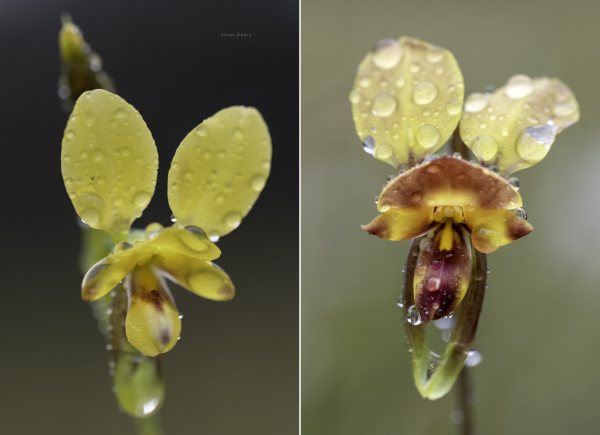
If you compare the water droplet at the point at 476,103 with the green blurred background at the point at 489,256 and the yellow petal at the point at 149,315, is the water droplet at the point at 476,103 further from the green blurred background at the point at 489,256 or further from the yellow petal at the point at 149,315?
the green blurred background at the point at 489,256

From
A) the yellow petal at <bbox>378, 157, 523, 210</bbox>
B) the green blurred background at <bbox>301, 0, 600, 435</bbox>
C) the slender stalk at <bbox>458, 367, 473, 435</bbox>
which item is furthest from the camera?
the green blurred background at <bbox>301, 0, 600, 435</bbox>

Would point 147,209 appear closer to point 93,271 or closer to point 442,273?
point 93,271

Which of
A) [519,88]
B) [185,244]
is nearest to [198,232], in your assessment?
[185,244]

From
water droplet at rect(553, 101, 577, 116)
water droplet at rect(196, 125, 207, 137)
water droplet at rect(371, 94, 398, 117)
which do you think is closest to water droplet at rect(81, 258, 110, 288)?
water droplet at rect(196, 125, 207, 137)

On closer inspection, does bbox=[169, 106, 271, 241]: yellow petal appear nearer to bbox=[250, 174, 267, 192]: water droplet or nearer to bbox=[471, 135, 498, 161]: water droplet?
bbox=[250, 174, 267, 192]: water droplet

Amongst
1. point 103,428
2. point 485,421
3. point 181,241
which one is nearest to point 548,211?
point 485,421

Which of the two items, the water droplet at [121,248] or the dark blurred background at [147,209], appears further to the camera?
the dark blurred background at [147,209]

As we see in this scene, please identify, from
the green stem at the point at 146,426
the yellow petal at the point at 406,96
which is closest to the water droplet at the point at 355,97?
the yellow petal at the point at 406,96
